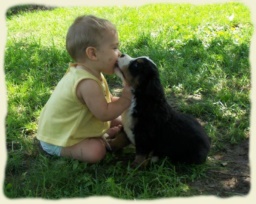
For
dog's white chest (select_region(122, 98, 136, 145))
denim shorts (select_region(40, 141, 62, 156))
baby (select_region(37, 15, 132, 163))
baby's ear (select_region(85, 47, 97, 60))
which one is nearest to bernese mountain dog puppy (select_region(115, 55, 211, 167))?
dog's white chest (select_region(122, 98, 136, 145))

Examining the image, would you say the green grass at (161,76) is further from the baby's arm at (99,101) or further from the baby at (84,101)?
the baby's arm at (99,101)

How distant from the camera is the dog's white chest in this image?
11.9ft

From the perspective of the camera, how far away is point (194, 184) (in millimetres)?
3447

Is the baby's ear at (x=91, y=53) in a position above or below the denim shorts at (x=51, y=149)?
above

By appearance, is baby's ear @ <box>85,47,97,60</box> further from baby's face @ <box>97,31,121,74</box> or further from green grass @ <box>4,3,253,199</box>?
green grass @ <box>4,3,253,199</box>

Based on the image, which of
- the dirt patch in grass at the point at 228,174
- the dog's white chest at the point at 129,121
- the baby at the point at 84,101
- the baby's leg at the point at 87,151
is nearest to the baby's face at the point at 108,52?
the baby at the point at 84,101

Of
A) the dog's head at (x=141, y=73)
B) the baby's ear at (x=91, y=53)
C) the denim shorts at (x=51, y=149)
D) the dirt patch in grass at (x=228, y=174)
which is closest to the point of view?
the dirt patch in grass at (x=228, y=174)

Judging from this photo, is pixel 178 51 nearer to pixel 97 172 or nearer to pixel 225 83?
pixel 225 83

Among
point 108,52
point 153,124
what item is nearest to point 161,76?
point 108,52

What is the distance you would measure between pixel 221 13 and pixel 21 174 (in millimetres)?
5811

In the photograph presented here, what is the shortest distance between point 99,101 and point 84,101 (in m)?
0.19

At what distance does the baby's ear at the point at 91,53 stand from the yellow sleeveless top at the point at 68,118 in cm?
14

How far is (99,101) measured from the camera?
3.59 meters

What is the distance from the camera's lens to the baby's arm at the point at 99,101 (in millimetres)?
3598
